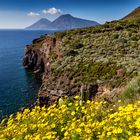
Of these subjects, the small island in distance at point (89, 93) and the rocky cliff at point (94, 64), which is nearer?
the small island in distance at point (89, 93)

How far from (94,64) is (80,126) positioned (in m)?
28.3

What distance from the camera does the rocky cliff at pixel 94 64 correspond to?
98.4ft

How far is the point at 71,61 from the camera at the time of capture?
41562 mm

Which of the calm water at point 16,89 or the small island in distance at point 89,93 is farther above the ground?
the small island in distance at point 89,93

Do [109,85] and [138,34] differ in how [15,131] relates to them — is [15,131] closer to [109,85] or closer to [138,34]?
[109,85]

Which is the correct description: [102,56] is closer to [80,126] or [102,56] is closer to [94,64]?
[94,64]

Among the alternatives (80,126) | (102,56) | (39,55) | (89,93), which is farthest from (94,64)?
(39,55)

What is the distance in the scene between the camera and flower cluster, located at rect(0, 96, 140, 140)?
812cm

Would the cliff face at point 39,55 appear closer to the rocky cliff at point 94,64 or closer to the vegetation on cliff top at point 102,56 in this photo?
the rocky cliff at point 94,64

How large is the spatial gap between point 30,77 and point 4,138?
2512 inches

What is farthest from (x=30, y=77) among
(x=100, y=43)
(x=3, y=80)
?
(x=100, y=43)

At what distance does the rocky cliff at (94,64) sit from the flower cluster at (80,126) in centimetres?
1496

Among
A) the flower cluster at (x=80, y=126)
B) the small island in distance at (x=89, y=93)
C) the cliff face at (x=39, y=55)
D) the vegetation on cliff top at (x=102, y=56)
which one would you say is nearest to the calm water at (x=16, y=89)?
the cliff face at (x=39, y=55)

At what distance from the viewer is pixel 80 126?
9.40 m
